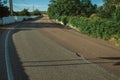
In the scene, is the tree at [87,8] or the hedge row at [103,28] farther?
the tree at [87,8]

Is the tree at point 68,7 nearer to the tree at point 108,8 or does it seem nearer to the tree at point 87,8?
the tree at point 87,8

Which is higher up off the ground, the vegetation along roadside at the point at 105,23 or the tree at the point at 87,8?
the vegetation along roadside at the point at 105,23

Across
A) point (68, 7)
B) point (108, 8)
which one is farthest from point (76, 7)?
point (108, 8)

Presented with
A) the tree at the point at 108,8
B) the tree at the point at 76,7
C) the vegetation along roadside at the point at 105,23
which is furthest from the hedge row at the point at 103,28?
the tree at the point at 76,7

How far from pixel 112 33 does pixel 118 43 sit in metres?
3.29

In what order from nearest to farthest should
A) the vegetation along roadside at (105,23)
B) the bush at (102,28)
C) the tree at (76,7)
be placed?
the vegetation along roadside at (105,23)
the bush at (102,28)
the tree at (76,7)

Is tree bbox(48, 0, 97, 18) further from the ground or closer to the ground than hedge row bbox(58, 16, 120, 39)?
closer to the ground

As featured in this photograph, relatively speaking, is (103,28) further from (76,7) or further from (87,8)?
(87,8)

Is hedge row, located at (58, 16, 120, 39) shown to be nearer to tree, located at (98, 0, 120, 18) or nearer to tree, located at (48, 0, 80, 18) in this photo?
tree, located at (98, 0, 120, 18)

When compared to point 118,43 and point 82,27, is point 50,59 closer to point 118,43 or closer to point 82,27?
point 118,43

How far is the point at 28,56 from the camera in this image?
1436 cm

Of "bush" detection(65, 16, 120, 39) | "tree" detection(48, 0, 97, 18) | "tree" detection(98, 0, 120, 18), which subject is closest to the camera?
"bush" detection(65, 16, 120, 39)

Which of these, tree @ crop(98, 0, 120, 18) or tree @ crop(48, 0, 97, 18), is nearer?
tree @ crop(98, 0, 120, 18)

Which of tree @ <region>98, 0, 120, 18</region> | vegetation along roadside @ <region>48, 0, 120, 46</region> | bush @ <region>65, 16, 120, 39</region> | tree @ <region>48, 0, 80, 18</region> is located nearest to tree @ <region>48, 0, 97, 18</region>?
tree @ <region>48, 0, 80, 18</region>
